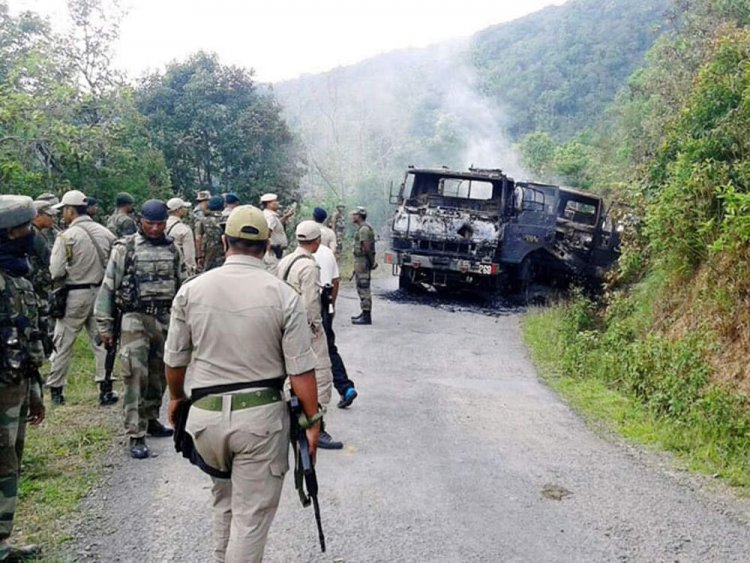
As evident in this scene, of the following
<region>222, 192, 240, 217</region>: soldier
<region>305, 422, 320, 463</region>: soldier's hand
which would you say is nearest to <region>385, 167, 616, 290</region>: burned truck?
<region>222, 192, 240, 217</region>: soldier

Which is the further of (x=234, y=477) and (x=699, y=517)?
(x=699, y=517)

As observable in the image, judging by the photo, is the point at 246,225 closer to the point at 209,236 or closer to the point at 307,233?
the point at 307,233

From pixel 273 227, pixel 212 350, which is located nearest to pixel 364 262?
pixel 273 227

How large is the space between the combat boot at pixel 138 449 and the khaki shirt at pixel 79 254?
1.80m

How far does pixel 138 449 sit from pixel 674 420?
4.13 metres

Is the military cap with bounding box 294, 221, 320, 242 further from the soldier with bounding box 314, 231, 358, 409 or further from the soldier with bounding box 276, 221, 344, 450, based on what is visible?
the soldier with bounding box 314, 231, 358, 409

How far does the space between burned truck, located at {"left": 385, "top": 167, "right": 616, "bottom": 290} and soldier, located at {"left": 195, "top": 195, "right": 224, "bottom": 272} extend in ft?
12.1

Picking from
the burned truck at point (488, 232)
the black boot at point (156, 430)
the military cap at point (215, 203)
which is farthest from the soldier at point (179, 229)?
the burned truck at point (488, 232)

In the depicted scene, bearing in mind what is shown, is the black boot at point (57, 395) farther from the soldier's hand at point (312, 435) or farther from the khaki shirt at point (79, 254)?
the soldier's hand at point (312, 435)

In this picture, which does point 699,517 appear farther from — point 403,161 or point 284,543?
point 403,161

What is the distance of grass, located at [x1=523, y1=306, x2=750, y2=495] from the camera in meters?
5.22

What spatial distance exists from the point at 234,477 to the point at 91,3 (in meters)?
14.2

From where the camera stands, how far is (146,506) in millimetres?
4180

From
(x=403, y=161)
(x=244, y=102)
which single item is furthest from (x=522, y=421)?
(x=403, y=161)
